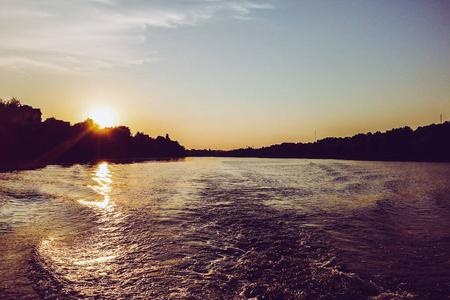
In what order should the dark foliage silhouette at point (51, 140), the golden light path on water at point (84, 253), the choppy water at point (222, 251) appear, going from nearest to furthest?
the choppy water at point (222, 251) < the golden light path on water at point (84, 253) < the dark foliage silhouette at point (51, 140)

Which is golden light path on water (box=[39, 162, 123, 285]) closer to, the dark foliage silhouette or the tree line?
the dark foliage silhouette

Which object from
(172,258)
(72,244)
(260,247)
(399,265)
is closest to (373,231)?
(399,265)

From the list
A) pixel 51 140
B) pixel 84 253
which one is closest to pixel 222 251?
pixel 84 253

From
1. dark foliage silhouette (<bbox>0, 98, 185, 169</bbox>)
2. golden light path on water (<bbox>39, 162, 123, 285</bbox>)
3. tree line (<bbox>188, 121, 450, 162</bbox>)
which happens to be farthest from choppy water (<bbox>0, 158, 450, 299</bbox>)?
tree line (<bbox>188, 121, 450, 162</bbox>)

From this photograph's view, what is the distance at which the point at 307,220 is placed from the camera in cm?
1365

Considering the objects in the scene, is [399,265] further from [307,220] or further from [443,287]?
[307,220]

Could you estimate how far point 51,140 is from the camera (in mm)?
106312

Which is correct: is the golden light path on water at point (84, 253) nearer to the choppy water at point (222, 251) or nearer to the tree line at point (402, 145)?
the choppy water at point (222, 251)

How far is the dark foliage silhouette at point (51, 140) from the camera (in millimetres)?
82375

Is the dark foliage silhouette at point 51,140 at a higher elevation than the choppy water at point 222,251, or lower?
higher

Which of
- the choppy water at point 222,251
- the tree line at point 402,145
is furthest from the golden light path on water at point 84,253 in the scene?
the tree line at point 402,145

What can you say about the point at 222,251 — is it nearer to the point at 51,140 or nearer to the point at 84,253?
the point at 84,253

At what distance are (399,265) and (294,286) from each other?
373 cm

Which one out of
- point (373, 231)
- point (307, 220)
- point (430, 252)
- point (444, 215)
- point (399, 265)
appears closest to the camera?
point (399, 265)
